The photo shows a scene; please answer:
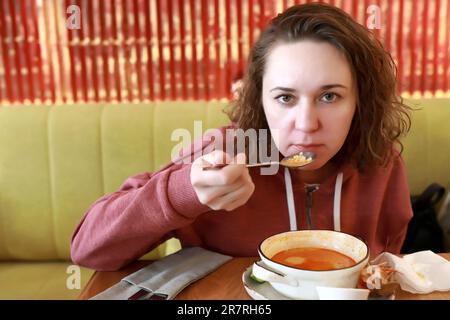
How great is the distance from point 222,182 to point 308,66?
381 millimetres

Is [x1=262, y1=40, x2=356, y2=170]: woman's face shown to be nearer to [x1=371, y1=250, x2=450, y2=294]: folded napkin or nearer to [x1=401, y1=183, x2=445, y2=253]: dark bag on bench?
[x1=371, y1=250, x2=450, y2=294]: folded napkin

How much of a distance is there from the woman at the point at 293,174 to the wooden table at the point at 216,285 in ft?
0.11

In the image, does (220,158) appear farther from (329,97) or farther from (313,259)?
(329,97)

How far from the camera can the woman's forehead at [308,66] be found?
3.34ft

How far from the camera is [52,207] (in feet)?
6.30

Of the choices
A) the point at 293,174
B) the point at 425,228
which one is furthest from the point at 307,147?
the point at 425,228

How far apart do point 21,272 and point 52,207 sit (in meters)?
0.28

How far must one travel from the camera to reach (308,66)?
103cm

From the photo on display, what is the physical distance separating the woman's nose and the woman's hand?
224 mm

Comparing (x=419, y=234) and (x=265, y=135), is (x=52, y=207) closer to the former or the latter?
(x=265, y=135)

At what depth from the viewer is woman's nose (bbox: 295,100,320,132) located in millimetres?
991

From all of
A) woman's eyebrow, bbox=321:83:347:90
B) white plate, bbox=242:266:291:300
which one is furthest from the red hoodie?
woman's eyebrow, bbox=321:83:347:90

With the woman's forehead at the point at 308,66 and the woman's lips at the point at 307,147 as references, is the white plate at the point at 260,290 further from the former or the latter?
the woman's forehead at the point at 308,66
